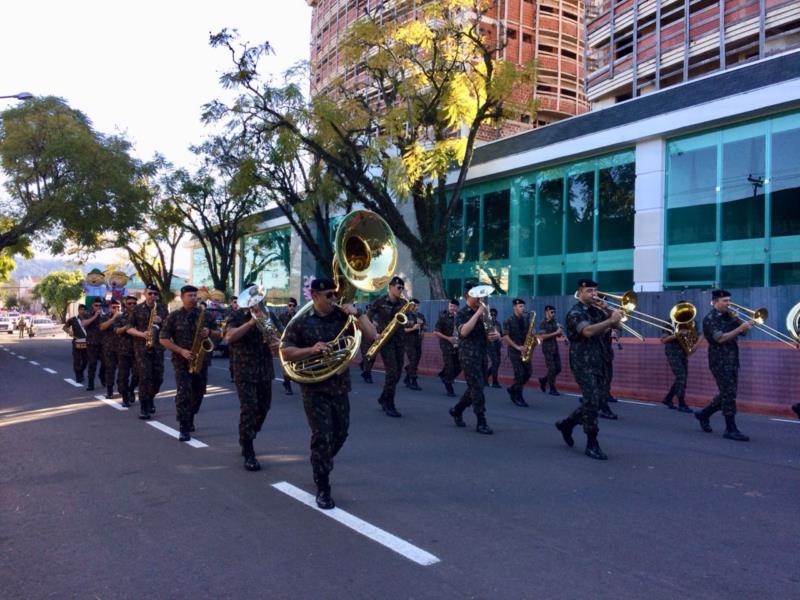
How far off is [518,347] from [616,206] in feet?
34.6

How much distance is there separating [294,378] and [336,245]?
4.15 ft

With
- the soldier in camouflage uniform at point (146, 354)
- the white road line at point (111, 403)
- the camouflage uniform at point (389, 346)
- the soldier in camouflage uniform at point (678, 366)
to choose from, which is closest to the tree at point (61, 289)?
the white road line at point (111, 403)

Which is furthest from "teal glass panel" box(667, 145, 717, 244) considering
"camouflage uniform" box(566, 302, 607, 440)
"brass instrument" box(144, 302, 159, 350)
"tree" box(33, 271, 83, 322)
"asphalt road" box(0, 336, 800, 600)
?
"tree" box(33, 271, 83, 322)

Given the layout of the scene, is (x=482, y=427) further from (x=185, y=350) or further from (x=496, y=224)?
(x=496, y=224)

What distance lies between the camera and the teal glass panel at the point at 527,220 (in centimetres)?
2417

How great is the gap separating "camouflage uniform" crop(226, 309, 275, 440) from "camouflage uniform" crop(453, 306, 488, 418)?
2.65m

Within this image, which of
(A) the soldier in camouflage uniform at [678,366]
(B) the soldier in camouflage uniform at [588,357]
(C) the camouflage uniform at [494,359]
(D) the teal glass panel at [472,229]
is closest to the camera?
(B) the soldier in camouflage uniform at [588,357]

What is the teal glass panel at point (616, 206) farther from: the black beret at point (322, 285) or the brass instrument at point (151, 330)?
the black beret at point (322, 285)

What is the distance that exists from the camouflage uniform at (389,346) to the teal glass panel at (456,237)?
17.0 meters

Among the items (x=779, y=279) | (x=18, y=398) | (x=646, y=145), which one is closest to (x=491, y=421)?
(x=18, y=398)

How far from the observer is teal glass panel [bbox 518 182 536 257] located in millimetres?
24172

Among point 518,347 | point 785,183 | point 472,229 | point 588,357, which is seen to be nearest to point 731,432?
point 588,357

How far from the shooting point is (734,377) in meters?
8.52

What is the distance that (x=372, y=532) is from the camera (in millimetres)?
4672
